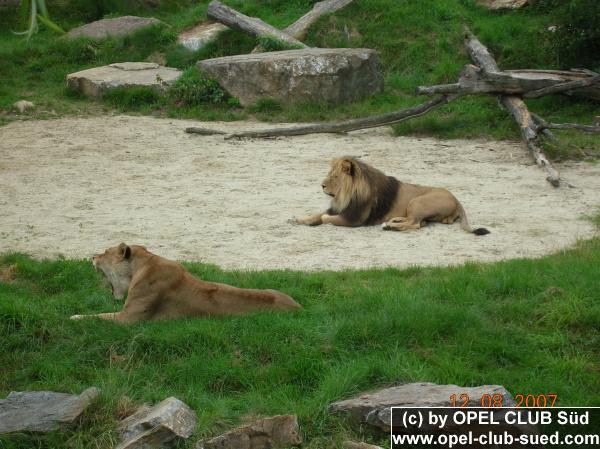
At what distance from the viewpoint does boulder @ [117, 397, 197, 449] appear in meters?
Result: 5.01

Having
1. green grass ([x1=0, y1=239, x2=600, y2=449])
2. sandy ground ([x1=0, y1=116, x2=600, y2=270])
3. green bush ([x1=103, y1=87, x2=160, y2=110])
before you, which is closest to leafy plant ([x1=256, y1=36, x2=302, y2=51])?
green bush ([x1=103, y1=87, x2=160, y2=110])

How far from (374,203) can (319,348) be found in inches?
152

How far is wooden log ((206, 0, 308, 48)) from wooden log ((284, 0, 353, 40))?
0.36 m

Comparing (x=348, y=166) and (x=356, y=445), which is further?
(x=348, y=166)

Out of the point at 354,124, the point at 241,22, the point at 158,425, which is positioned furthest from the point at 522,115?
the point at 158,425

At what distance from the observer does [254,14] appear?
18.2 metres

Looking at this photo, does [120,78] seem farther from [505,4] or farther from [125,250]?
[125,250]

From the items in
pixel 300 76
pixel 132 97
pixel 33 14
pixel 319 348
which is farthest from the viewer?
pixel 132 97

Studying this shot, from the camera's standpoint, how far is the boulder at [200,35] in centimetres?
1708

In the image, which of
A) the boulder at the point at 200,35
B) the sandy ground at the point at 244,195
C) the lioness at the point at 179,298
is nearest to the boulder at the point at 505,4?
the sandy ground at the point at 244,195

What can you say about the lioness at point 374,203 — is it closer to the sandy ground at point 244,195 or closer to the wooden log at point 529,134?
the sandy ground at point 244,195

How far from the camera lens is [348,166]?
32.5 ft

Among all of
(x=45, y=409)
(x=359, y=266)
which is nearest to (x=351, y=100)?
(x=359, y=266)

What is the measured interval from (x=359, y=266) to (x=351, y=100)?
707 cm
